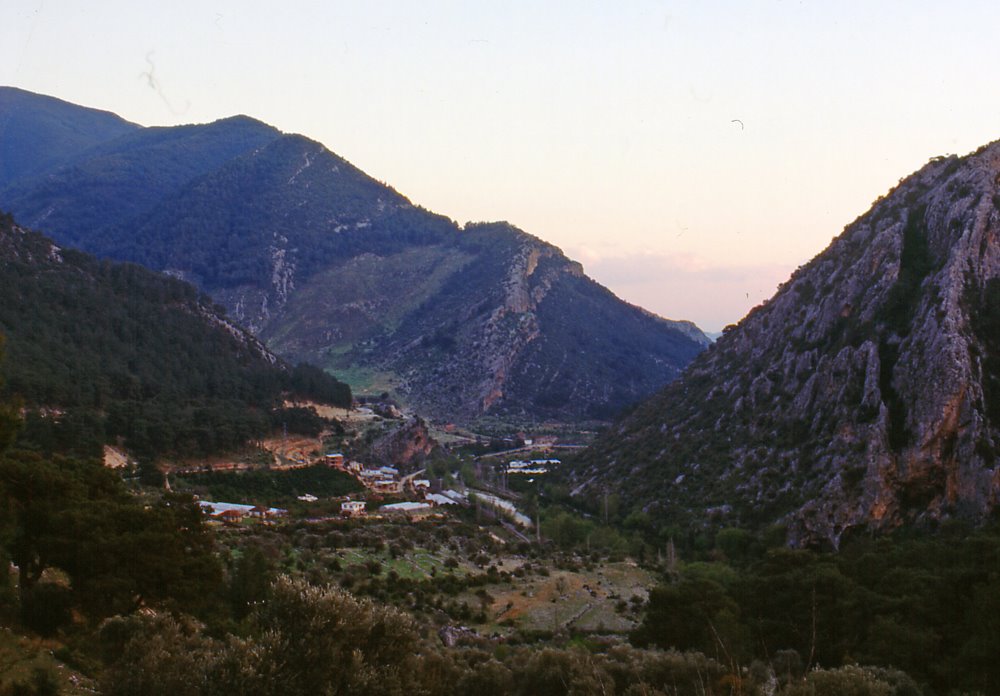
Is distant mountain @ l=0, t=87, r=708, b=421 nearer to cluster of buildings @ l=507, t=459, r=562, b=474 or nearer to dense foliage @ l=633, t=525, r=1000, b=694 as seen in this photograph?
cluster of buildings @ l=507, t=459, r=562, b=474

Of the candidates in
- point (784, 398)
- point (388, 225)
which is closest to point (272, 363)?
point (784, 398)

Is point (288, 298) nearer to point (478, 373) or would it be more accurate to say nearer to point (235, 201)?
point (235, 201)

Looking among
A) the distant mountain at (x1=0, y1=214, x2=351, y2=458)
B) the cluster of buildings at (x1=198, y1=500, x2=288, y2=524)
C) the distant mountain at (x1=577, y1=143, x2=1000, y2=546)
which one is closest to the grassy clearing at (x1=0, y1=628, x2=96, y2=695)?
the cluster of buildings at (x1=198, y1=500, x2=288, y2=524)

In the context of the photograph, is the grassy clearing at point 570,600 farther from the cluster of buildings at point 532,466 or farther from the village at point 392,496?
the cluster of buildings at point 532,466

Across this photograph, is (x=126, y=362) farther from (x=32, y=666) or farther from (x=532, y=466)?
(x=32, y=666)

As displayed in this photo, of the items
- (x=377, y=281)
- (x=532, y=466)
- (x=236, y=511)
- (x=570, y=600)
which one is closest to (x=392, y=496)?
(x=236, y=511)

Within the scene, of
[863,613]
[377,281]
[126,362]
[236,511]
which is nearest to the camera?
[863,613]
